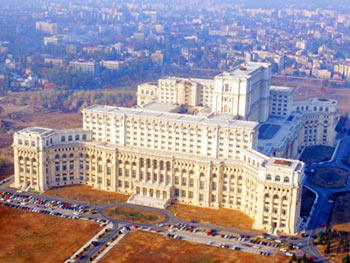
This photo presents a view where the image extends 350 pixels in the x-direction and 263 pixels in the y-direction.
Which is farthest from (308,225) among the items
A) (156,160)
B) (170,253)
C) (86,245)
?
(86,245)

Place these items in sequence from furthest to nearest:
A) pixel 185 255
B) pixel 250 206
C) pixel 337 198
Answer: pixel 337 198 < pixel 250 206 < pixel 185 255

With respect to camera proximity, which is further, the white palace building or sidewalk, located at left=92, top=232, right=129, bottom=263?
the white palace building

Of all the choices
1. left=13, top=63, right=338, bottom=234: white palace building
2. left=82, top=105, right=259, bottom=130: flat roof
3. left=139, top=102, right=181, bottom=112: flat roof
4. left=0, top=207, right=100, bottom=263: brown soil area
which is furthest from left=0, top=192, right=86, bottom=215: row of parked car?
left=139, top=102, right=181, bottom=112: flat roof

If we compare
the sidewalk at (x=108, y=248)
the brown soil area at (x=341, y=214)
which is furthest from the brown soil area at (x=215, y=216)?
the brown soil area at (x=341, y=214)

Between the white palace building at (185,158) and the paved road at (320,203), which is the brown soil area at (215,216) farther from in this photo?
the paved road at (320,203)

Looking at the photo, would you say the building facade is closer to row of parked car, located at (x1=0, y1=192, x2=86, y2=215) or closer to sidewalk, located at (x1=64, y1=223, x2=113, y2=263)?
row of parked car, located at (x1=0, y1=192, x2=86, y2=215)

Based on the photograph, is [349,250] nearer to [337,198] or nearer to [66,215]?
[337,198]

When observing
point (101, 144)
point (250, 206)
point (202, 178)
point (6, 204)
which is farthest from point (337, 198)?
point (6, 204)
